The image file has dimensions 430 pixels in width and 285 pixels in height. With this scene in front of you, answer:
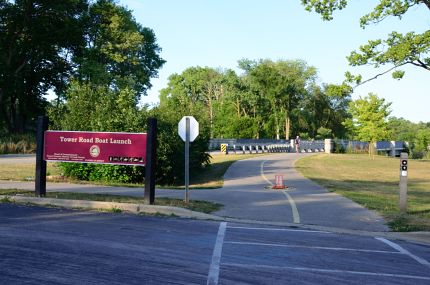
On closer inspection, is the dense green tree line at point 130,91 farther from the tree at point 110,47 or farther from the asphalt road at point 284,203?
the asphalt road at point 284,203

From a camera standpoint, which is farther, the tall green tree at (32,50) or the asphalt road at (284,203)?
the tall green tree at (32,50)

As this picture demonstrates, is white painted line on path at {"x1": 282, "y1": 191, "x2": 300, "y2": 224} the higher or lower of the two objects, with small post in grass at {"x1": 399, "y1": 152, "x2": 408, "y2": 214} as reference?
lower

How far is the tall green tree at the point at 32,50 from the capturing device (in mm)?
46812

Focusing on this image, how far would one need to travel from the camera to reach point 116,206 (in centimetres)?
1101

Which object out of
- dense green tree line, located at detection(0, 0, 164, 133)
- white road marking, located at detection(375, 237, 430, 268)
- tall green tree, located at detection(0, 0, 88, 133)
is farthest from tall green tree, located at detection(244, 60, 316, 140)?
white road marking, located at detection(375, 237, 430, 268)

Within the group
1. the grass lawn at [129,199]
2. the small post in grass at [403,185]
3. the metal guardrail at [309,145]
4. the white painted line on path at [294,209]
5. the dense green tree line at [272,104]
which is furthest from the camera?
the dense green tree line at [272,104]

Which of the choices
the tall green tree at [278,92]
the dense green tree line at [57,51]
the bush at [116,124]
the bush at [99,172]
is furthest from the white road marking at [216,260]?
the tall green tree at [278,92]

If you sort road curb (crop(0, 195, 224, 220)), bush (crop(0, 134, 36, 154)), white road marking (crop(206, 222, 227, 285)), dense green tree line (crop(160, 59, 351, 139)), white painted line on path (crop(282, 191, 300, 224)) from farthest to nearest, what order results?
dense green tree line (crop(160, 59, 351, 139)) → bush (crop(0, 134, 36, 154)) → road curb (crop(0, 195, 224, 220)) → white painted line on path (crop(282, 191, 300, 224)) → white road marking (crop(206, 222, 227, 285))

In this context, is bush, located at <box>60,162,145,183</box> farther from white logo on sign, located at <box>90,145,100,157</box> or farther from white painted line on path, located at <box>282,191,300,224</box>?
white painted line on path, located at <box>282,191,300,224</box>

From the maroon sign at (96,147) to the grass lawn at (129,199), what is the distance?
3.04 feet

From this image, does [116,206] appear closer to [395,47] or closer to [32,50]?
[395,47]

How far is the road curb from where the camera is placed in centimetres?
1063

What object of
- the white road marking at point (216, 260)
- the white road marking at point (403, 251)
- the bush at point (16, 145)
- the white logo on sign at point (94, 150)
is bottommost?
the white road marking at point (403, 251)

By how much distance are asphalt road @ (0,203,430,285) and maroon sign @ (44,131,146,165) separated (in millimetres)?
2671
